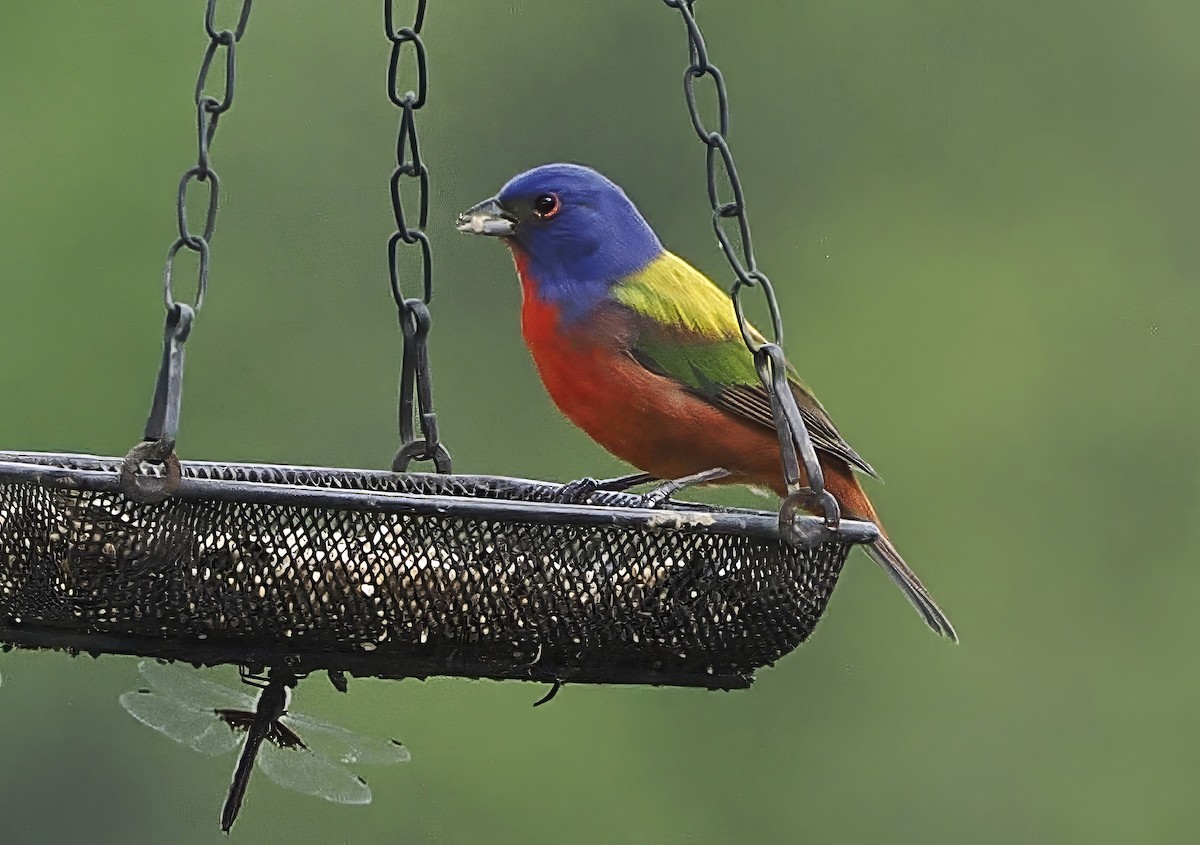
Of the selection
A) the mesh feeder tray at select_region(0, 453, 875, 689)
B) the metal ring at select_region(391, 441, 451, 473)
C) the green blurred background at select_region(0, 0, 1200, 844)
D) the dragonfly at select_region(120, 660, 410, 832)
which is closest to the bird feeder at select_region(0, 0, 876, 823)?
the mesh feeder tray at select_region(0, 453, 875, 689)

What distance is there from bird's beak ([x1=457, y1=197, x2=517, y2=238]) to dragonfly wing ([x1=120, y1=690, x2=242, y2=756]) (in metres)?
1.03

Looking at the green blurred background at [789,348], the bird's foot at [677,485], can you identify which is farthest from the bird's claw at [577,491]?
the green blurred background at [789,348]

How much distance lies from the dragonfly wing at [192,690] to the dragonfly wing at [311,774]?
92 mm

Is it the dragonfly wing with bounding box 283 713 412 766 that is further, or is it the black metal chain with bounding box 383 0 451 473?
the black metal chain with bounding box 383 0 451 473

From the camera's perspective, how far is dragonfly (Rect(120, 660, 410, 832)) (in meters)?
2.91

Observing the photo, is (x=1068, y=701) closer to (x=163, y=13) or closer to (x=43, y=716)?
(x=43, y=716)

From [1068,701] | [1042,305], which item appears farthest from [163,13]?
[1068,701]

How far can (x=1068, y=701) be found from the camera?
30.5 feet

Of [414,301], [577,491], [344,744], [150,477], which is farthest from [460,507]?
[414,301]

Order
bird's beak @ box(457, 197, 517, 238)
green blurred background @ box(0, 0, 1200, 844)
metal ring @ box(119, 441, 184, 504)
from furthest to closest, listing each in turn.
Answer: green blurred background @ box(0, 0, 1200, 844)
bird's beak @ box(457, 197, 517, 238)
metal ring @ box(119, 441, 184, 504)

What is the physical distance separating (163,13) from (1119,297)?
478cm

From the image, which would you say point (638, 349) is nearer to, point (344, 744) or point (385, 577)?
point (344, 744)

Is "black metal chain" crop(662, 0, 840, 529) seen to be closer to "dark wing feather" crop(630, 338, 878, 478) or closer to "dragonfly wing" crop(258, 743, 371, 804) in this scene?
"dark wing feather" crop(630, 338, 878, 478)

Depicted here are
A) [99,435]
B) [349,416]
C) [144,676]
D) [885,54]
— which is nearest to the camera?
[144,676]
